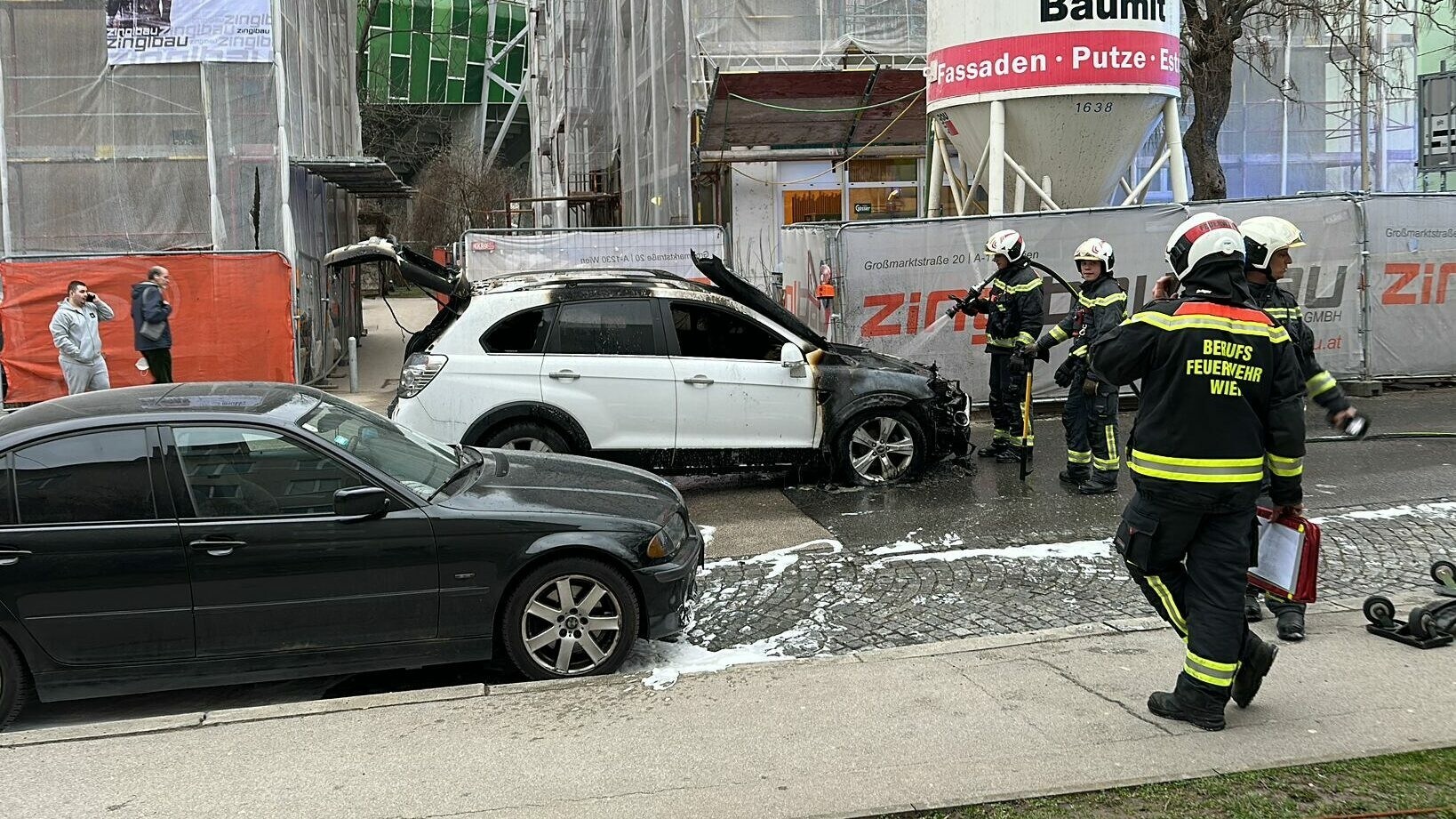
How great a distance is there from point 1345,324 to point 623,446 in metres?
8.04

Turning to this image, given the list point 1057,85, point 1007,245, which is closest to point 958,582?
point 1007,245

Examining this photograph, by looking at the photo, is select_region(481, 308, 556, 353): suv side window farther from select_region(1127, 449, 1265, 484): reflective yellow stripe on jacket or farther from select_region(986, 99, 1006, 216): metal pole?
select_region(986, 99, 1006, 216): metal pole

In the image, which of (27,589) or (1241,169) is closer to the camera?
(27,589)

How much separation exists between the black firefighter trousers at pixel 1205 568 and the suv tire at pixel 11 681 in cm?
453

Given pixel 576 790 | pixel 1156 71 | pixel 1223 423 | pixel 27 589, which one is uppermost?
pixel 1156 71

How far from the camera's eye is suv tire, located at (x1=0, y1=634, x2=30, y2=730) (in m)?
5.17

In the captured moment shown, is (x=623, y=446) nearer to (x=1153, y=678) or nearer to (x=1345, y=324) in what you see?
(x=1153, y=678)

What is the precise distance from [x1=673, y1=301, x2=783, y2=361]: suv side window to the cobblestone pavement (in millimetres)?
1888

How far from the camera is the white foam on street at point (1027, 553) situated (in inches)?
292

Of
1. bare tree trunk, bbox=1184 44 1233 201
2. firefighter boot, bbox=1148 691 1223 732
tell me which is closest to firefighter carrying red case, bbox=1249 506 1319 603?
firefighter boot, bbox=1148 691 1223 732

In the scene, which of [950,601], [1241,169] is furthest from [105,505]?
[1241,169]

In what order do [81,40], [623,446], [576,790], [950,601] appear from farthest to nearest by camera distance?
[81,40] → [623,446] → [950,601] → [576,790]

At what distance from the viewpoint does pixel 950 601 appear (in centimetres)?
665

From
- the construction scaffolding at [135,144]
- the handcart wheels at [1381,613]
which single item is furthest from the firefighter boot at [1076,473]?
the construction scaffolding at [135,144]
